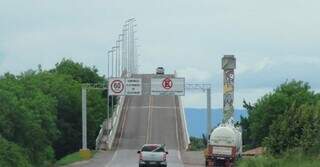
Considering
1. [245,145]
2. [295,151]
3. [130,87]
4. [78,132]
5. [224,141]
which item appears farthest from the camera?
[245,145]

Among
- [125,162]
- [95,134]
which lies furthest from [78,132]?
[125,162]

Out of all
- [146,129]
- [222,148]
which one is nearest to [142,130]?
[146,129]

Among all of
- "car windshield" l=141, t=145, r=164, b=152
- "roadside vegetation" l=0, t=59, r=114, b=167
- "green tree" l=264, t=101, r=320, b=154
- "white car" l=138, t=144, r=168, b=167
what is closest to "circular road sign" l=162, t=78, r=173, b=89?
"roadside vegetation" l=0, t=59, r=114, b=167

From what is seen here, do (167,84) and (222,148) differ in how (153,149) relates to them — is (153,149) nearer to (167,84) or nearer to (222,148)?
(222,148)

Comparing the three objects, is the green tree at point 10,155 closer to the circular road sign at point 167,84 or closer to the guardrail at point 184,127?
the circular road sign at point 167,84

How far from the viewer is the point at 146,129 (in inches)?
3880

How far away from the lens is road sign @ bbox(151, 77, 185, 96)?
7450 centimetres

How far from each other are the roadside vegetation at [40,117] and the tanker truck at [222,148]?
518 inches

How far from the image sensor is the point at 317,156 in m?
28.0

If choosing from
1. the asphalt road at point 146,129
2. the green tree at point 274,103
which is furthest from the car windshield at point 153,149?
the green tree at point 274,103

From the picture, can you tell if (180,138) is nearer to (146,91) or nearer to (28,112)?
(146,91)

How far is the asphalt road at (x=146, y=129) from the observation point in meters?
70.9

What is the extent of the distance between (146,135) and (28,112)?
34.2 meters

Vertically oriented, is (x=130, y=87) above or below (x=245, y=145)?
above
